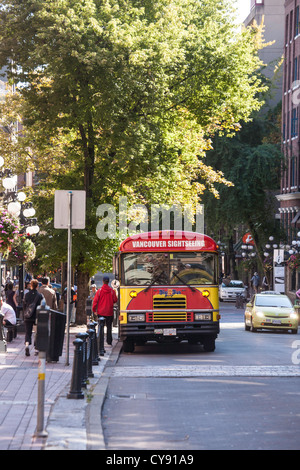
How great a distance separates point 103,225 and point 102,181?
146cm

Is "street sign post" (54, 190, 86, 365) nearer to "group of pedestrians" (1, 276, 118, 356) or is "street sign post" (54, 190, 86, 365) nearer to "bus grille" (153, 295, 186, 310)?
"group of pedestrians" (1, 276, 118, 356)

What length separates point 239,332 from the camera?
3334 centimetres

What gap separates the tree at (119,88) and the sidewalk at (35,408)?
→ 12.5m

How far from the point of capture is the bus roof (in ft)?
73.9

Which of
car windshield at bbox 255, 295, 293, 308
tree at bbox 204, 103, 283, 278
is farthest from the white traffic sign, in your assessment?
tree at bbox 204, 103, 283, 278

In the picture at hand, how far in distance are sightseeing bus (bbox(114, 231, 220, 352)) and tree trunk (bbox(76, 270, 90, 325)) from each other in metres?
10.1

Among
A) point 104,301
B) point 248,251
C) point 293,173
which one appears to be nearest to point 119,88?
point 104,301

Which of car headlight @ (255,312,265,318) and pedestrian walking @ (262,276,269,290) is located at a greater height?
pedestrian walking @ (262,276,269,290)

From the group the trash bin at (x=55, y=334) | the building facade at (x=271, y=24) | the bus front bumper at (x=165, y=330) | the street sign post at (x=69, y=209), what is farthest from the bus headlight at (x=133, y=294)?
the building facade at (x=271, y=24)

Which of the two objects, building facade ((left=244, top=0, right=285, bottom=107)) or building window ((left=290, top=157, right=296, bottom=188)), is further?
building facade ((left=244, top=0, right=285, bottom=107))

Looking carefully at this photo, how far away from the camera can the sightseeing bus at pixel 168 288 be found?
72.2 ft

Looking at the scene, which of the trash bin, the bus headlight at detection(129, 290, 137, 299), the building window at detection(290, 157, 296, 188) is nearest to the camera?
the trash bin

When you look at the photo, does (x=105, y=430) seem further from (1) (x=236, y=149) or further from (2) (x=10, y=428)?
(1) (x=236, y=149)

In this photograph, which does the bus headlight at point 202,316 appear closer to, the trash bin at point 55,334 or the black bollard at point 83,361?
A: the trash bin at point 55,334
